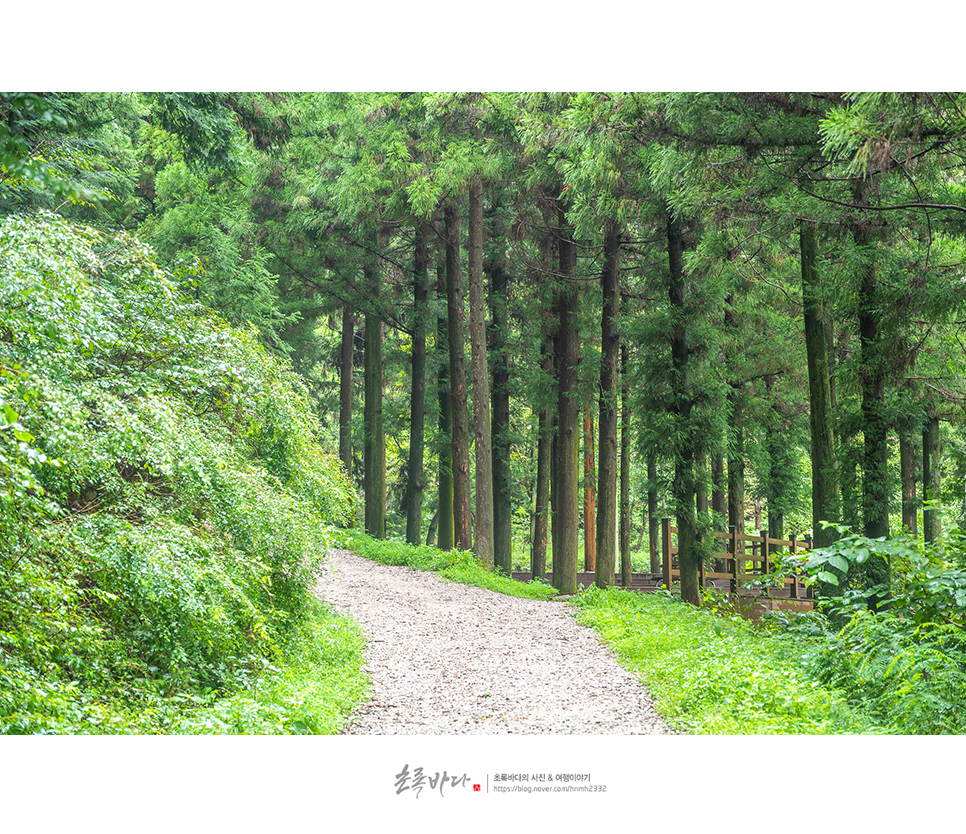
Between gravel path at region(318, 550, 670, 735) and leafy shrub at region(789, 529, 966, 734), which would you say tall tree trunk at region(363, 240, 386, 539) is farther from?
leafy shrub at region(789, 529, 966, 734)

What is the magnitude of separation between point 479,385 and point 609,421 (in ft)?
7.04

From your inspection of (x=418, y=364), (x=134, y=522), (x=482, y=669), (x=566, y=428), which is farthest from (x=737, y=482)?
(x=134, y=522)

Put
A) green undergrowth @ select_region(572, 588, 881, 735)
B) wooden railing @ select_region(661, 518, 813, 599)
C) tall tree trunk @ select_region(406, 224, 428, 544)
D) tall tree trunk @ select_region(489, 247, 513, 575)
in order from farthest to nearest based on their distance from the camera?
tall tree trunk @ select_region(406, 224, 428, 544) → tall tree trunk @ select_region(489, 247, 513, 575) → wooden railing @ select_region(661, 518, 813, 599) → green undergrowth @ select_region(572, 588, 881, 735)

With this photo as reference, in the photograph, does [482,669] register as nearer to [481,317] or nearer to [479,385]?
[479,385]

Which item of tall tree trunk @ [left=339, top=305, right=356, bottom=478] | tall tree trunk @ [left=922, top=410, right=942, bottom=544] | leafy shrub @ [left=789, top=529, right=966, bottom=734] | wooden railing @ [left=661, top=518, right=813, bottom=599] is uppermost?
tall tree trunk @ [left=339, top=305, right=356, bottom=478]

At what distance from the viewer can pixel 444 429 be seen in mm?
15781

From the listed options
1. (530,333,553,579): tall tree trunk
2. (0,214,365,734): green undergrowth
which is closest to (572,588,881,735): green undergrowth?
(0,214,365,734): green undergrowth

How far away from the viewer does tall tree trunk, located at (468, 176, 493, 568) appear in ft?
38.7

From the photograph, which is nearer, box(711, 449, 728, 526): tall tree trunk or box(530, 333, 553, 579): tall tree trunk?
box(711, 449, 728, 526): tall tree trunk

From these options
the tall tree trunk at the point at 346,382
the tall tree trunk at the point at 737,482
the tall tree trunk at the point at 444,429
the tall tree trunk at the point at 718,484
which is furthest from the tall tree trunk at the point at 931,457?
the tall tree trunk at the point at 346,382

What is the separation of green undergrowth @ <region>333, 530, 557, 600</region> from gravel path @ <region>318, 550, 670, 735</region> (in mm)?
620

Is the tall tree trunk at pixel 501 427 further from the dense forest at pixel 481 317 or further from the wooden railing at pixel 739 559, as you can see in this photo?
the wooden railing at pixel 739 559

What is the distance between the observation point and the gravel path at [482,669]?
162 inches
